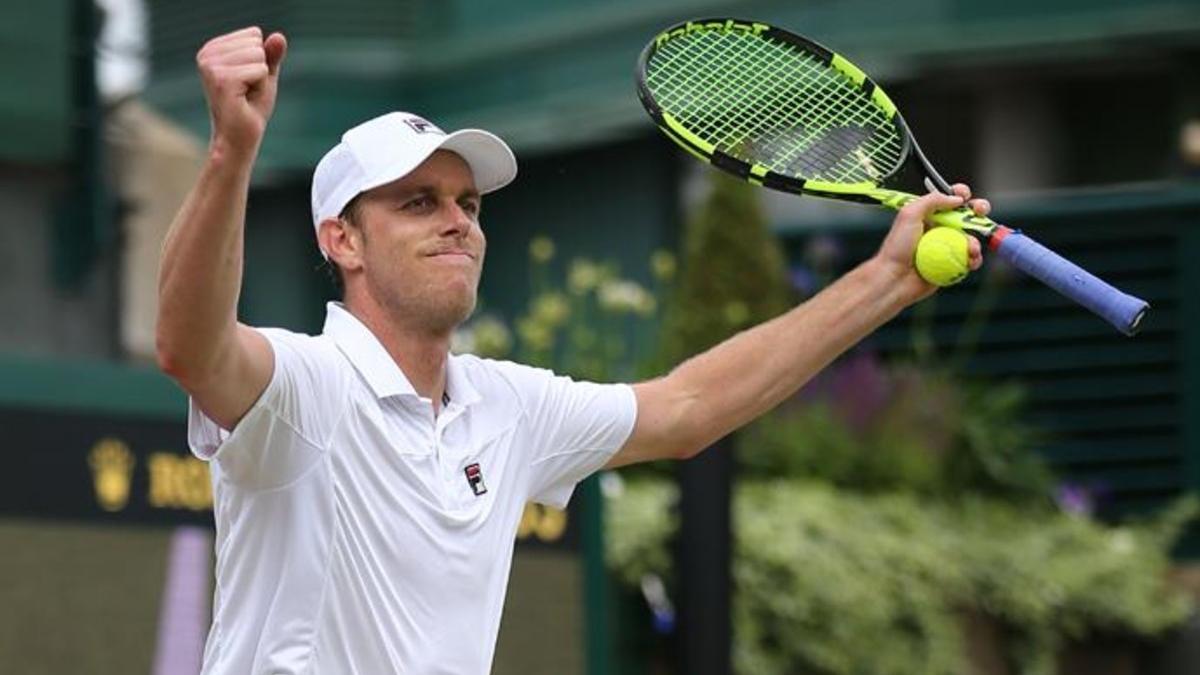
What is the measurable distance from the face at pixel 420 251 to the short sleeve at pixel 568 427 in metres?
0.33

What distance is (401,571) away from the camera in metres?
4.18

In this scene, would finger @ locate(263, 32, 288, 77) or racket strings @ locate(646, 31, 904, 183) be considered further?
racket strings @ locate(646, 31, 904, 183)

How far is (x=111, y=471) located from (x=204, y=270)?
342 centimetres

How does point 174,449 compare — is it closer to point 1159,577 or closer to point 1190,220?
point 1159,577

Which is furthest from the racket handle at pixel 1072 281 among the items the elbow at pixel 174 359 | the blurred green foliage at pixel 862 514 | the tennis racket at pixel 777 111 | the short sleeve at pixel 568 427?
the blurred green foliage at pixel 862 514

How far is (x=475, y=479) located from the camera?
4344mm

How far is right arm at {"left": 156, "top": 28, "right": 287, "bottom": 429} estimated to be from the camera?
3.74 metres

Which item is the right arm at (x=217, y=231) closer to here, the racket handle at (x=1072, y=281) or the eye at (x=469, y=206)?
the eye at (x=469, y=206)

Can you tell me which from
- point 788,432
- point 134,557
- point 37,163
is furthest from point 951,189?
point 788,432

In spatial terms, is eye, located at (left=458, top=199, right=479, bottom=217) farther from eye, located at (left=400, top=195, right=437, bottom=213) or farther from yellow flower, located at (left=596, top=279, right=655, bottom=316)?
yellow flower, located at (left=596, top=279, right=655, bottom=316)

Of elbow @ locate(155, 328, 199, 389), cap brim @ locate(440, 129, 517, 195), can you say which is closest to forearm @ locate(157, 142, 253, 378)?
elbow @ locate(155, 328, 199, 389)

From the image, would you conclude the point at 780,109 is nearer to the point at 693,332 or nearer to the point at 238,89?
the point at 238,89

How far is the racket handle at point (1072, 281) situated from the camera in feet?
14.2

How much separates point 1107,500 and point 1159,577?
39.3 inches
